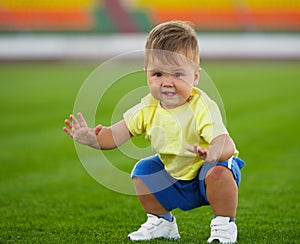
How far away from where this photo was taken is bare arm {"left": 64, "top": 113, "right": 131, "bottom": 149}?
10.1ft

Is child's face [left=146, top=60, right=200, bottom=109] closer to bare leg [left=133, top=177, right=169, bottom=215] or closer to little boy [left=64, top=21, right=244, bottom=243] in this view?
little boy [left=64, top=21, right=244, bottom=243]

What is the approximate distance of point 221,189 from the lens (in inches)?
118

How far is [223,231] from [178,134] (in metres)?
0.45

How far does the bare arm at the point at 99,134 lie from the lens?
307cm

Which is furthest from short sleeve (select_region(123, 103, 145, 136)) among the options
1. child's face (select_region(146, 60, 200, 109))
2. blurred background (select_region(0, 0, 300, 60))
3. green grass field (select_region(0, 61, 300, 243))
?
blurred background (select_region(0, 0, 300, 60))

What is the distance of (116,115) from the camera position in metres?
3.31

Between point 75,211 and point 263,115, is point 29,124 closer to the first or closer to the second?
point 263,115

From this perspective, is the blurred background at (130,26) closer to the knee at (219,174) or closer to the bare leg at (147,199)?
the bare leg at (147,199)

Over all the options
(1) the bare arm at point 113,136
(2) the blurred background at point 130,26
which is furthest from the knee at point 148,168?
(2) the blurred background at point 130,26

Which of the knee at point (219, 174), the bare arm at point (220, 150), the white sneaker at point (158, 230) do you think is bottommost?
the white sneaker at point (158, 230)

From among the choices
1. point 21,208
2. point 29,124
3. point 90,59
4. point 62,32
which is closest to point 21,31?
point 62,32

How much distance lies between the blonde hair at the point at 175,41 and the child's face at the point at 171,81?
5cm

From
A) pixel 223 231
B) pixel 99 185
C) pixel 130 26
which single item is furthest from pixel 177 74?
pixel 130 26

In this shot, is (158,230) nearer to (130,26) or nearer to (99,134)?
(99,134)
